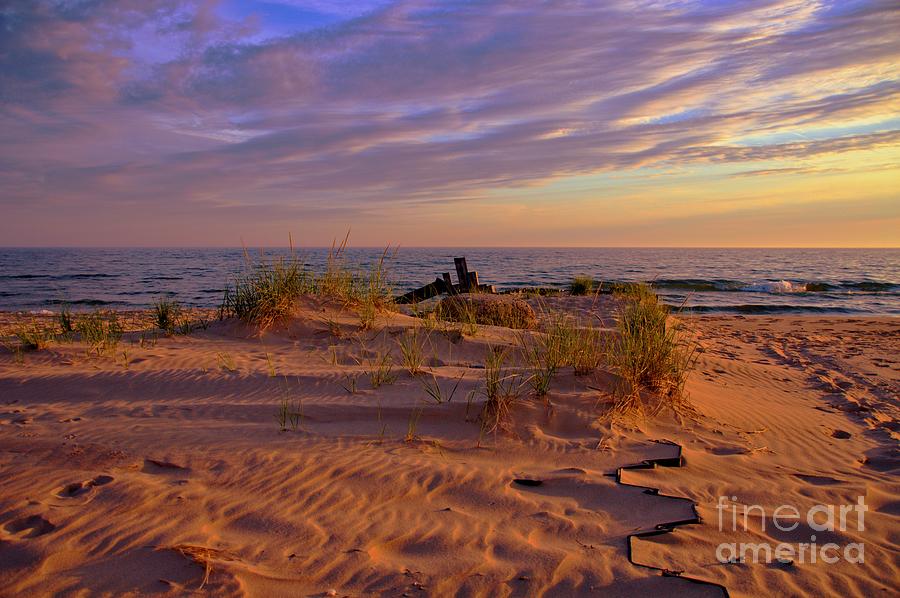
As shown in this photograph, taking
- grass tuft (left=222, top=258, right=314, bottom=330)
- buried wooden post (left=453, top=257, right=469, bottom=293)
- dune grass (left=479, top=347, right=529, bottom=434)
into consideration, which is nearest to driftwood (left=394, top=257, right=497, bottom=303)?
buried wooden post (left=453, top=257, right=469, bottom=293)

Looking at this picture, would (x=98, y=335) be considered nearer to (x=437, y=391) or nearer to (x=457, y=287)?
(x=437, y=391)

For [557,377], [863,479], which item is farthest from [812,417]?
[557,377]

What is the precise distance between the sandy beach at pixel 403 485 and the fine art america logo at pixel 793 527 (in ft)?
0.07

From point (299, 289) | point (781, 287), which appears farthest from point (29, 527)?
point (781, 287)

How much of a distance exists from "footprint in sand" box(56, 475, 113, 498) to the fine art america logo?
3.49 metres

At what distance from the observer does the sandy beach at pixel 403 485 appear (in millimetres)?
2479

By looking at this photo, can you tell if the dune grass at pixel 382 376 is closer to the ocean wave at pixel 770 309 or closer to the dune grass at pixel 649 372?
the dune grass at pixel 649 372

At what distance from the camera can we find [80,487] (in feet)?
10.3

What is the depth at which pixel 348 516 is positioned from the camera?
2986 mm

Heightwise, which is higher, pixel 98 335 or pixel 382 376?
pixel 98 335

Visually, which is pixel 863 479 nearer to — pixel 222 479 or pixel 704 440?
pixel 704 440

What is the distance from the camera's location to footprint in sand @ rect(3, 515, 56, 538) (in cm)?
264

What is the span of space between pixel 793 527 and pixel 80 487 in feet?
13.6

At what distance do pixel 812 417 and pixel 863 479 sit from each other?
1836mm
